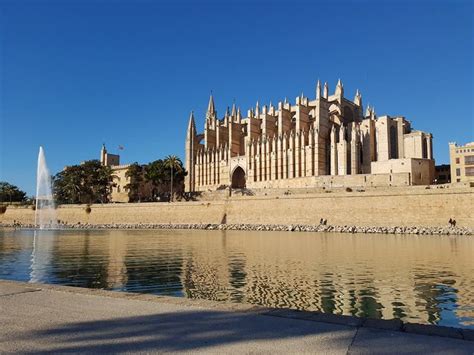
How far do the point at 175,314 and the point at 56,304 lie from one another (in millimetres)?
1679

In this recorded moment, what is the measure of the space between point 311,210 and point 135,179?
35077mm

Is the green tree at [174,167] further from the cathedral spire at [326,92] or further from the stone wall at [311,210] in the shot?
the cathedral spire at [326,92]

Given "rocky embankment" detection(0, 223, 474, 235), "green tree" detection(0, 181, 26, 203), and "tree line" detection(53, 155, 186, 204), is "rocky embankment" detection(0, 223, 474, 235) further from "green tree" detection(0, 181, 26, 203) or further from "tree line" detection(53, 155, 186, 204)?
"green tree" detection(0, 181, 26, 203)

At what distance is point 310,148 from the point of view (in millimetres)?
53844

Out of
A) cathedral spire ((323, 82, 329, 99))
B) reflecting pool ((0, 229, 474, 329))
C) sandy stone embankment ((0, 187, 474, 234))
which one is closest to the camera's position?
reflecting pool ((0, 229, 474, 329))

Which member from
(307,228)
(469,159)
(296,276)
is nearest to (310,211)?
(307,228)

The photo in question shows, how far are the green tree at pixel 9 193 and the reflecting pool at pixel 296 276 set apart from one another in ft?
215

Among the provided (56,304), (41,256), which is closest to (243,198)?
(41,256)

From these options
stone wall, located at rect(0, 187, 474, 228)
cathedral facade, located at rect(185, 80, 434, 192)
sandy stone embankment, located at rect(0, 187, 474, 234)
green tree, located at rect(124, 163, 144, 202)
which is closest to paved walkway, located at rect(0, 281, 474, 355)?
sandy stone embankment, located at rect(0, 187, 474, 234)

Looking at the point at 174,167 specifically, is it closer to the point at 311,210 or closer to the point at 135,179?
the point at 135,179

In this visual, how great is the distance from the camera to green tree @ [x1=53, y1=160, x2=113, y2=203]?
5984cm

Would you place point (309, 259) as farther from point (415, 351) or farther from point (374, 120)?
point (374, 120)

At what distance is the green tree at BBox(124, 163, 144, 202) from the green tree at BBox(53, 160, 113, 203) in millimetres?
3614

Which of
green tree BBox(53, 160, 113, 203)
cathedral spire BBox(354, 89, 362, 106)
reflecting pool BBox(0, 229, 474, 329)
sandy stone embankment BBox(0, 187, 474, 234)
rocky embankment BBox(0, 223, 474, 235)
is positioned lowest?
reflecting pool BBox(0, 229, 474, 329)
